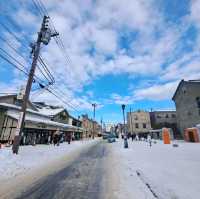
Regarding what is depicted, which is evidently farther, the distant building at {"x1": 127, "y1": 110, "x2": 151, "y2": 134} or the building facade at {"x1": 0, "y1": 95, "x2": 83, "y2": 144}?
the distant building at {"x1": 127, "y1": 110, "x2": 151, "y2": 134}

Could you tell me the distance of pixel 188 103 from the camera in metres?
31.6

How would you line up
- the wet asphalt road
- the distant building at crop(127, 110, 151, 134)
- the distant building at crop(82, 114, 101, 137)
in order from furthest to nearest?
the distant building at crop(82, 114, 101, 137), the distant building at crop(127, 110, 151, 134), the wet asphalt road

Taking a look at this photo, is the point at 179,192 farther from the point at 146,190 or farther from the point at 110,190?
the point at 110,190

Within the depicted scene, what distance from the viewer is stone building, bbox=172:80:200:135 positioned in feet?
97.1

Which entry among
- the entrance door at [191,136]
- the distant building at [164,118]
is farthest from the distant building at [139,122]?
the entrance door at [191,136]

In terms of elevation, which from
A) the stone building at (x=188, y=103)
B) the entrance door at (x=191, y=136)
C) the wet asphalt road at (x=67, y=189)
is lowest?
the wet asphalt road at (x=67, y=189)

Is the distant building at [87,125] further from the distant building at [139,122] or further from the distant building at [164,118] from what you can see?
the distant building at [164,118]

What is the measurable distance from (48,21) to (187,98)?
28543 millimetres

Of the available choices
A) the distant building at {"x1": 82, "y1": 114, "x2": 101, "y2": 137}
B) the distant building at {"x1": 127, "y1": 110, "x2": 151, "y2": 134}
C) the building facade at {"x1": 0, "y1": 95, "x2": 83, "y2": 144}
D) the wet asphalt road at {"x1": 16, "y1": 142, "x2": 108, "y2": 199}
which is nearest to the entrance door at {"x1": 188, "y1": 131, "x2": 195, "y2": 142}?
the building facade at {"x1": 0, "y1": 95, "x2": 83, "y2": 144}

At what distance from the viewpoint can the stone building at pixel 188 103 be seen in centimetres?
2961

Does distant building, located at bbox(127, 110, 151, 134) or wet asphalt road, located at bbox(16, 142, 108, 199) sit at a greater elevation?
distant building, located at bbox(127, 110, 151, 134)

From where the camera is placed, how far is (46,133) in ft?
100

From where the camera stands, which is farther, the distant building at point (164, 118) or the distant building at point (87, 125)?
the distant building at point (87, 125)

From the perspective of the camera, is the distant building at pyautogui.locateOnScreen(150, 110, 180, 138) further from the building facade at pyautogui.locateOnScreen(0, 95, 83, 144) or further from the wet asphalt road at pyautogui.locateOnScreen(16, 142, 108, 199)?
the wet asphalt road at pyautogui.locateOnScreen(16, 142, 108, 199)
